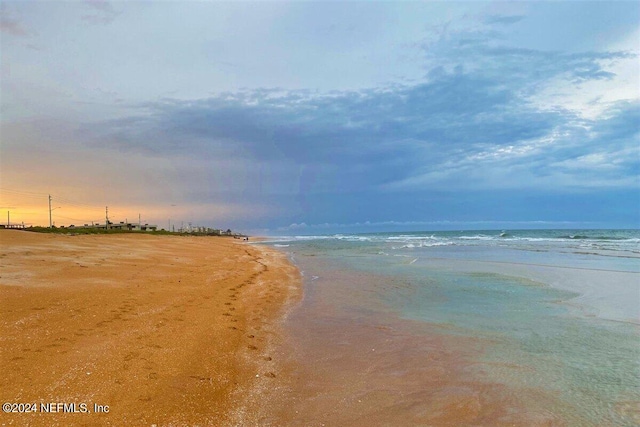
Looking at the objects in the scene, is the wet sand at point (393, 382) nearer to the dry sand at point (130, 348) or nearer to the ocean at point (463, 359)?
the ocean at point (463, 359)

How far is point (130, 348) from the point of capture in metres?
6.11

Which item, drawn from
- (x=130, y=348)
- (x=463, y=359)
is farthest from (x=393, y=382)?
(x=130, y=348)

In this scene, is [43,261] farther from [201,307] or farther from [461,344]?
[461,344]

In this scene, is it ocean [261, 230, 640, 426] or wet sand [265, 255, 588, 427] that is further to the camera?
ocean [261, 230, 640, 426]

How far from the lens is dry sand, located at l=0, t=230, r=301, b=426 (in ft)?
14.6

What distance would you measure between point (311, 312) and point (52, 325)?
6020 mm

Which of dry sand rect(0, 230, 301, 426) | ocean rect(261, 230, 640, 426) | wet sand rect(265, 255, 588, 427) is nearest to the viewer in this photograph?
dry sand rect(0, 230, 301, 426)

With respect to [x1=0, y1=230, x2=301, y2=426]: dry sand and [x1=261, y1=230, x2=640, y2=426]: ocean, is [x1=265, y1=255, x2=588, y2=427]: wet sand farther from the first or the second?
[x1=0, y1=230, x2=301, y2=426]: dry sand

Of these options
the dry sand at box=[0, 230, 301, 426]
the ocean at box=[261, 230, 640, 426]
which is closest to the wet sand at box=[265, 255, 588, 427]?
the ocean at box=[261, 230, 640, 426]

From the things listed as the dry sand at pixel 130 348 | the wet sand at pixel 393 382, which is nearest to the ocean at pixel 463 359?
the wet sand at pixel 393 382

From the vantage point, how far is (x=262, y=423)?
14.6 ft

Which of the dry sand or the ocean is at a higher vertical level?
the dry sand

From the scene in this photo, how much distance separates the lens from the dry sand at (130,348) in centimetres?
445

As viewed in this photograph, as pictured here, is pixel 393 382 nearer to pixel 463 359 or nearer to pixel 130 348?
pixel 463 359
